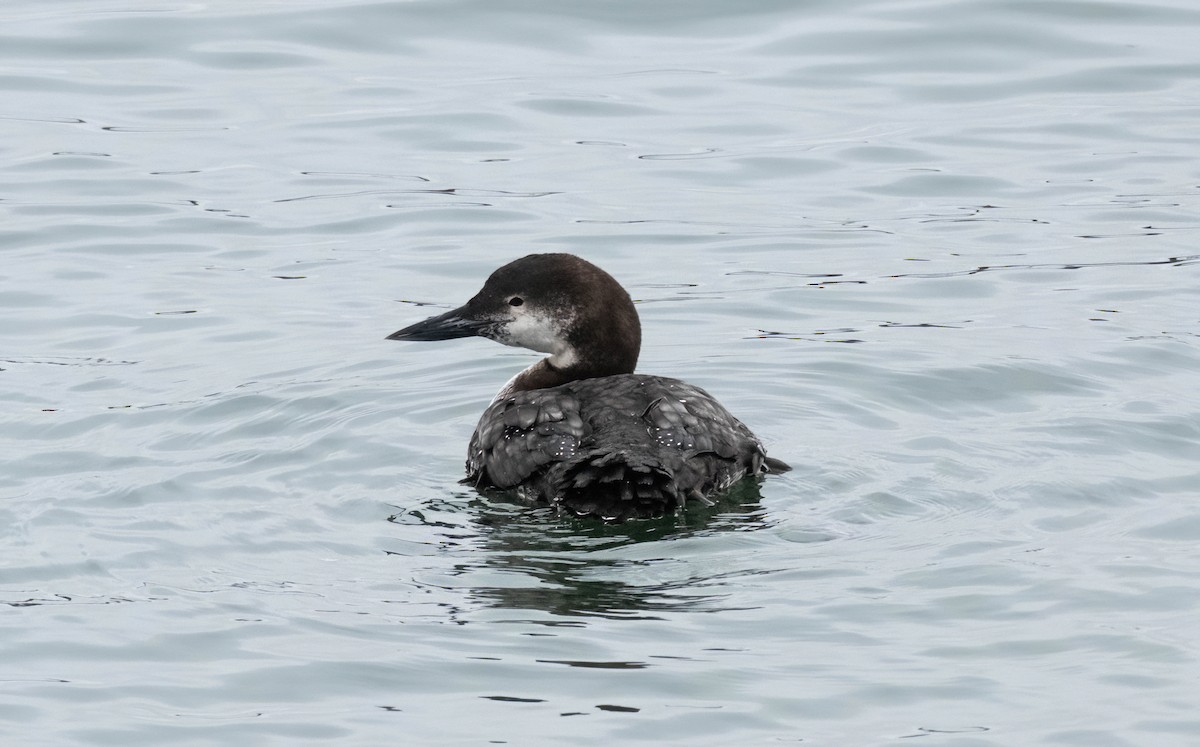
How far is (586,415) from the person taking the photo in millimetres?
6723

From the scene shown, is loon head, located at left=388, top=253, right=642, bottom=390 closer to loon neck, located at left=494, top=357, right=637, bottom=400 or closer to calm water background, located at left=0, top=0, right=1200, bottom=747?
loon neck, located at left=494, top=357, right=637, bottom=400

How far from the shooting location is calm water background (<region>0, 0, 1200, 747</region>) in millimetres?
5137

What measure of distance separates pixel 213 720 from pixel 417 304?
4.95 metres

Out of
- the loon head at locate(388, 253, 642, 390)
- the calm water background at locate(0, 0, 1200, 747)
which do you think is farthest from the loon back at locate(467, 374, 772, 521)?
the loon head at locate(388, 253, 642, 390)

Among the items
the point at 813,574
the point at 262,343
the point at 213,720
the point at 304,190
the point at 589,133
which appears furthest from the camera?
the point at 589,133

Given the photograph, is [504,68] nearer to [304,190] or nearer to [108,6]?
[304,190]

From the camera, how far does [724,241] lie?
10758 millimetres

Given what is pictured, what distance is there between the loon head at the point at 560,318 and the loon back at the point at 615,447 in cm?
31

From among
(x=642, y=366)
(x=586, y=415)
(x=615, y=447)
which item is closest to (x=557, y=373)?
(x=586, y=415)

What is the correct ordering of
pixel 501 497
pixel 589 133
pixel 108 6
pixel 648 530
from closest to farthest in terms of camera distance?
pixel 648 530
pixel 501 497
pixel 589 133
pixel 108 6

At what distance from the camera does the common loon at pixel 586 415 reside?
20.9 feet

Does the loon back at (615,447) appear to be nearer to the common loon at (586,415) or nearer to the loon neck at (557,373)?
the common loon at (586,415)

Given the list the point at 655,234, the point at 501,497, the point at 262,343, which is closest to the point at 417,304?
the point at 262,343

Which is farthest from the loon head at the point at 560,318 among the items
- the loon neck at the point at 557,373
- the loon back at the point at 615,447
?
the loon back at the point at 615,447
